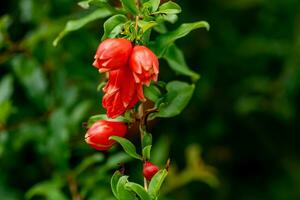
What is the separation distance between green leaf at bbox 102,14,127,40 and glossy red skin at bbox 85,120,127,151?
0.65 ft

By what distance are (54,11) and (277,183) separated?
5.00 feet

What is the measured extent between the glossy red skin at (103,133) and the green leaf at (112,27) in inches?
7.8

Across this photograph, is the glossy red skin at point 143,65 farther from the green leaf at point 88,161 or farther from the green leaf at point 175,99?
the green leaf at point 88,161

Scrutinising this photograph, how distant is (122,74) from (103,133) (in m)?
0.16

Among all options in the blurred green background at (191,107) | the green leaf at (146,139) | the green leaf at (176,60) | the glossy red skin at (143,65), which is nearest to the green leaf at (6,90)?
the blurred green background at (191,107)

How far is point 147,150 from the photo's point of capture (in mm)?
1545

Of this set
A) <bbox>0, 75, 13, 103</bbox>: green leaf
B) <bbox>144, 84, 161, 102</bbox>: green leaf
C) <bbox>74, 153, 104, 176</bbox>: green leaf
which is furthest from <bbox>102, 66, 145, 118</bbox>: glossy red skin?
<bbox>0, 75, 13, 103</bbox>: green leaf

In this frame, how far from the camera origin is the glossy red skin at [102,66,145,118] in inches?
58.1

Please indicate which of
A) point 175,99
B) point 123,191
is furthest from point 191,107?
point 123,191

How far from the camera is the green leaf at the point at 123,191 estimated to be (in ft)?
4.87

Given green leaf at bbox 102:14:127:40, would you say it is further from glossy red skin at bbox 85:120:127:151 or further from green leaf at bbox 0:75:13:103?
green leaf at bbox 0:75:13:103

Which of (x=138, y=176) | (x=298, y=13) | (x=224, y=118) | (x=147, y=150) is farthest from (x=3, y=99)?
(x=298, y=13)

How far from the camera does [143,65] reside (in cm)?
141

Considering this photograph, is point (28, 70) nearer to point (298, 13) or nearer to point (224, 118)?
point (224, 118)
